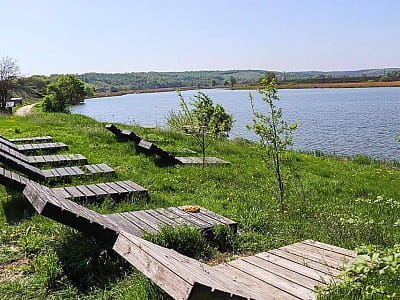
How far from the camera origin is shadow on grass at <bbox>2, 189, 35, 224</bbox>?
19.2 feet

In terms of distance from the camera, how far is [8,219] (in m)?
5.75

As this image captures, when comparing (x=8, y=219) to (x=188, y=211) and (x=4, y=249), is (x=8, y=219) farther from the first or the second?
(x=188, y=211)

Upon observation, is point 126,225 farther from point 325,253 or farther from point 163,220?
point 325,253

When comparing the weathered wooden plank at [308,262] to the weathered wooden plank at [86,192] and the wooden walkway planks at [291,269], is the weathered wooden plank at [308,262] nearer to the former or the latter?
the wooden walkway planks at [291,269]

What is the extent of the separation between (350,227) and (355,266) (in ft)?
13.0

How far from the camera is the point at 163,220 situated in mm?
5137

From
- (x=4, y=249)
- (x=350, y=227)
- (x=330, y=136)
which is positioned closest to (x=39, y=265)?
(x=4, y=249)

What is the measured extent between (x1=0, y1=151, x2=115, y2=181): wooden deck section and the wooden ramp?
2.46 ft

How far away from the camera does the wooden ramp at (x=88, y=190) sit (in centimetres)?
590

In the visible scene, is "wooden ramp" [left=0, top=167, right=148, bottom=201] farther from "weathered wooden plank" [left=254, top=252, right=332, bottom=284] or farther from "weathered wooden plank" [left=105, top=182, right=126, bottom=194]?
"weathered wooden plank" [left=254, top=252, right=332, bottom=284]

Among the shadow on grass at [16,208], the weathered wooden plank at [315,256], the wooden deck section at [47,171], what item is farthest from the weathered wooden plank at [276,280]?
the wooden deck section at [47,171]

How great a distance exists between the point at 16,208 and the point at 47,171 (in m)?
2.15

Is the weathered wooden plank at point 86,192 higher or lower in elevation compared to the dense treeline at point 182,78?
lower

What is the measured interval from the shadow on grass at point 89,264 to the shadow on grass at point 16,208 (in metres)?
1.62
